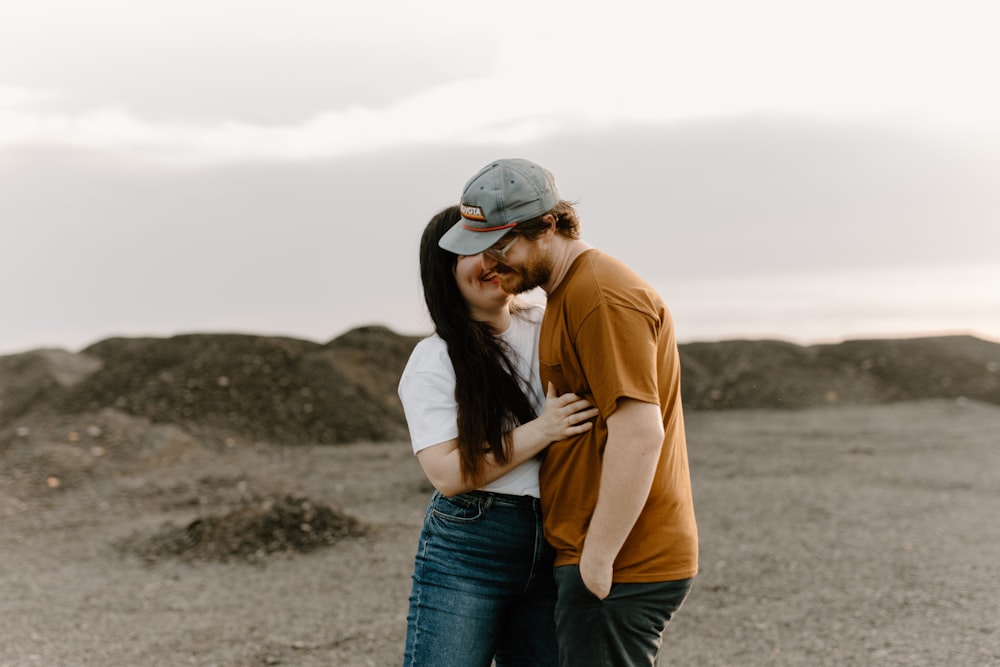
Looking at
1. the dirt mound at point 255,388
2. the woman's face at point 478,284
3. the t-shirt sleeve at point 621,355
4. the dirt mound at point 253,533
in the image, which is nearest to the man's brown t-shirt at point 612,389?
the t-shirt sleeve at point 621,355

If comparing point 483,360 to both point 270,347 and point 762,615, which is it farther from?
point 270,347

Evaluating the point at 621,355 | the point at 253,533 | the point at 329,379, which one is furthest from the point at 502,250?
the point at 329,379

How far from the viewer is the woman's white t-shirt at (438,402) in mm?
2574

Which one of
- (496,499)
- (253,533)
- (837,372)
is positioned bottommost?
(837,372)

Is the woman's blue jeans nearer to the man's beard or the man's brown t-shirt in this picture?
the man's brown t-shirt

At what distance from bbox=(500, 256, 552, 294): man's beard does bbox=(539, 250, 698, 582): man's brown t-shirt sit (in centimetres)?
5

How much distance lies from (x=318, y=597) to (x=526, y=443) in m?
4.53

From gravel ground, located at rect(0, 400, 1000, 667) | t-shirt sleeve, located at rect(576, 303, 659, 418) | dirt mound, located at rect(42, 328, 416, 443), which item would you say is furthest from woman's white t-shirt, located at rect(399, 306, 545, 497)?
dirt mound, located at rect(42, 328, 416, 443)

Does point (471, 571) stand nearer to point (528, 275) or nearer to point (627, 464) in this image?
point (627, 464)

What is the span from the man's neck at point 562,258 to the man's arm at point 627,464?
0.39 metres

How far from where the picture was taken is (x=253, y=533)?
7984 millimetres

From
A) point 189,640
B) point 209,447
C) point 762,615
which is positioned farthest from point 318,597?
point 209,447

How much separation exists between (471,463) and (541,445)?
187mm

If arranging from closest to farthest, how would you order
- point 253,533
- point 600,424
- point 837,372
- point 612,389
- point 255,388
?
point 612,389, point 600,424, point 253,533, point 255,388, point 837,372
